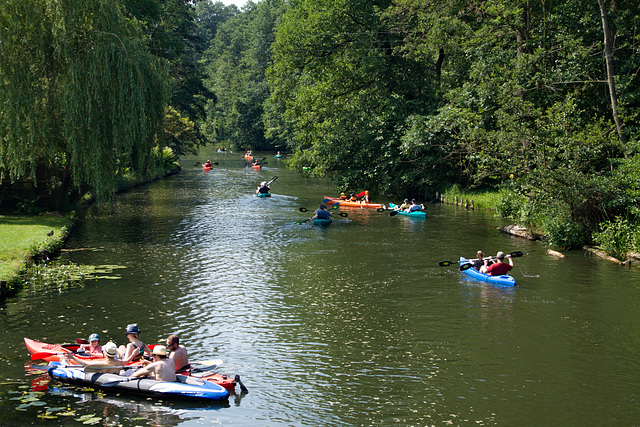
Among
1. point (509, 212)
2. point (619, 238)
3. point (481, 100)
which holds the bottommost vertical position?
point (619, 238)

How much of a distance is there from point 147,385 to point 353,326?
5876mm

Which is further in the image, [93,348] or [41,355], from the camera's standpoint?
[41,355]

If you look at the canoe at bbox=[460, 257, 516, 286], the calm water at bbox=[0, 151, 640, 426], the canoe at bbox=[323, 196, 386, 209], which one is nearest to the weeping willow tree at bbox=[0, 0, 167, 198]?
the calm water at bbox=[0, 151, 640, 426]

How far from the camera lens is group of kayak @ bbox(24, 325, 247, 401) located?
11.6 metres

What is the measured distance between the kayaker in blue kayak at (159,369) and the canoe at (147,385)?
0.37ft

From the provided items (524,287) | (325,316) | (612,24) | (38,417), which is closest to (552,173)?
(524,287)

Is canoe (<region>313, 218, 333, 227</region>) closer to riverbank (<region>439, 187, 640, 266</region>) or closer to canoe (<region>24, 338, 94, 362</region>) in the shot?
riverbank (<region>439, 187, 640, 266</region>)

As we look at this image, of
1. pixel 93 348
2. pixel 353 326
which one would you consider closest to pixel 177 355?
pixel 93 348

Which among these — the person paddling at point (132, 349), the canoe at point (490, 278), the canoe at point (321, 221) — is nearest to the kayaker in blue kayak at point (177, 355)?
the person paddling at point (132, 349)

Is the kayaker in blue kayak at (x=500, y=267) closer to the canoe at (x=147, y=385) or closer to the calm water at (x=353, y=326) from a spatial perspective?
the calm water at (x=353, y=326)

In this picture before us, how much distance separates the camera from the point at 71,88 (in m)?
24.0

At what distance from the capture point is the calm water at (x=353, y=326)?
1124 cm

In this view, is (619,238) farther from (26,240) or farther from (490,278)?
(26,240)

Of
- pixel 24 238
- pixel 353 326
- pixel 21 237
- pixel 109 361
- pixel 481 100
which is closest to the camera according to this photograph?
pixel 109 361
